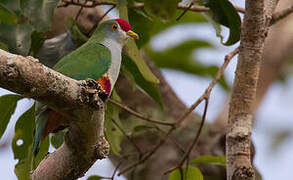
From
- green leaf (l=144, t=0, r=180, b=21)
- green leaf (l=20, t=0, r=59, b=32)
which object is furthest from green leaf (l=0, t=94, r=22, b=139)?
green leaf (l=144, t=0, r=180, b=21)

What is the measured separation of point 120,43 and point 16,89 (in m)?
1.88

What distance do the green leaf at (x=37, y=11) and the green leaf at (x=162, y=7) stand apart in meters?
0.59

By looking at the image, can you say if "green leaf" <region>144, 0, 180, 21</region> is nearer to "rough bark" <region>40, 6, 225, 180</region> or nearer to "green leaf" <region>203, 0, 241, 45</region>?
"green leaf" <region>203, 0, 241, 45</region>

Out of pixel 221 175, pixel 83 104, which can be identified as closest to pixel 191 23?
pixel 221 175

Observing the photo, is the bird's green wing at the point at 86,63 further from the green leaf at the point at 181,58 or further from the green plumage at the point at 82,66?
the green leaf at the point at 181,58

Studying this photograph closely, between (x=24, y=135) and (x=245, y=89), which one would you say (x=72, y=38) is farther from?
(x=245, y=89)

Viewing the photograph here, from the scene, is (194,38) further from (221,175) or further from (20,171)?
(20,171)

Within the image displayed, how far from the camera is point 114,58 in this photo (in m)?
3.27

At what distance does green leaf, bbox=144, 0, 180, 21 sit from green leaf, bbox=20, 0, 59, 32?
1.92ft

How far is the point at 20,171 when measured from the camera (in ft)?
10.1

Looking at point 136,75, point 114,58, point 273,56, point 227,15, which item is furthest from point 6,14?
point 273,56

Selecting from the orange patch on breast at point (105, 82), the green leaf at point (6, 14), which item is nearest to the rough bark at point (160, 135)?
the orange patch on breast at point (105, 82)

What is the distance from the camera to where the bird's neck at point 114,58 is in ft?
10.3

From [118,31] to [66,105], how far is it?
1.78 metres
